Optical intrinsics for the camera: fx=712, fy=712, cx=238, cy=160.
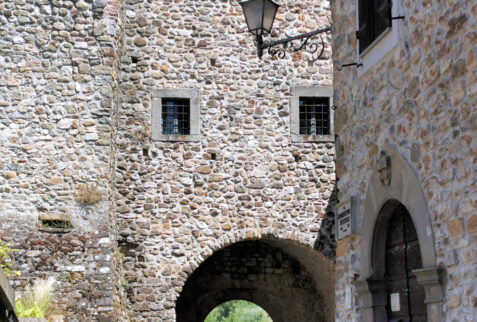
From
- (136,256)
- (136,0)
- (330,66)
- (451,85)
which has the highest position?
(136,0)

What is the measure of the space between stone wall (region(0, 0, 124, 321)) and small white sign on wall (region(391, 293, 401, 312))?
5387mm

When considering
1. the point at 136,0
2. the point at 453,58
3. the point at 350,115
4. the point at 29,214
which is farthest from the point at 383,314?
Answer: the point at 136,0

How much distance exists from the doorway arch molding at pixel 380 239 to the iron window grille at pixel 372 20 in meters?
1.00

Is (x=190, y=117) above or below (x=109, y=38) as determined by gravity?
below

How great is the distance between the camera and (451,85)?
4.54 meters

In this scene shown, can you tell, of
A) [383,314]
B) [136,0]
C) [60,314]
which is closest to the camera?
[383,314]

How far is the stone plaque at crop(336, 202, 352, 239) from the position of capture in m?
6.26

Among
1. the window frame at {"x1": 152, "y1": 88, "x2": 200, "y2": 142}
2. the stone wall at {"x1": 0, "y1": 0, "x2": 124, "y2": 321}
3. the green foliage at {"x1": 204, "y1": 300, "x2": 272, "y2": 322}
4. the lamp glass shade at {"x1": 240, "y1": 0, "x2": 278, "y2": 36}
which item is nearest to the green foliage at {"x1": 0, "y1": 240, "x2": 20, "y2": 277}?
the stone wall at {"x1": 0, "y1": 0, "x2": 124, "y2": 321}

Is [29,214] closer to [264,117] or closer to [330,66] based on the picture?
[264,117]

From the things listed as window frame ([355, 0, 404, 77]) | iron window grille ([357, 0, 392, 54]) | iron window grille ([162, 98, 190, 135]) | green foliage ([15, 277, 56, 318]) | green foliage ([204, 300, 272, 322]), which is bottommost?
green foliage ([204, 300, 272, 322])

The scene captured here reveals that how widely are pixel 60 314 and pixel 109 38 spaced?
4.19 meters

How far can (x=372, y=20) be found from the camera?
19.7ft

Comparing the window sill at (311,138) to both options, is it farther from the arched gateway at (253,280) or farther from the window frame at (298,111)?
the arched gateway at (253,280)

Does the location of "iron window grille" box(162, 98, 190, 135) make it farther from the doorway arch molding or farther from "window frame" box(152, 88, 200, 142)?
the doorway arch molding
